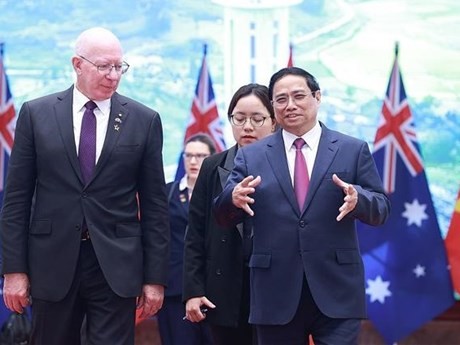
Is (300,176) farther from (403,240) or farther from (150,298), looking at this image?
(403,240)

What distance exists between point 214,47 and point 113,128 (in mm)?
3336

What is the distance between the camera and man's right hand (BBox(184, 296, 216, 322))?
4.02m

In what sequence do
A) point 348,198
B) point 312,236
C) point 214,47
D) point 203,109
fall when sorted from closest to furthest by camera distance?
point 348,198 → point 312,236 → point 203,109 → point 214,47

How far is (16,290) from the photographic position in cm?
358

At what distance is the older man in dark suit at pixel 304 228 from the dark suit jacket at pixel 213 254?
15.7 inches

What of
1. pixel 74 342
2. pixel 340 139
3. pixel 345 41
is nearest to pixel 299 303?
pixel 340 139

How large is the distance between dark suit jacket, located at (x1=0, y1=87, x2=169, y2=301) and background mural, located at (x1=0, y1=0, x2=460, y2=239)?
318 cm

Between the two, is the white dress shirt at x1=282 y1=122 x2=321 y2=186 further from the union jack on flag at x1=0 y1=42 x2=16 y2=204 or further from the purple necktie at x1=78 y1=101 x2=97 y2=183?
the union jack on flag at x1=0 y1=42 x2=16 y2=204

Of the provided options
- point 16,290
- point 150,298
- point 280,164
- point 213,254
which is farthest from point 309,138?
point 16,290

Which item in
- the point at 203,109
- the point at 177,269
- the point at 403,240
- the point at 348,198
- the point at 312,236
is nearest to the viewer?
the point at 348,198

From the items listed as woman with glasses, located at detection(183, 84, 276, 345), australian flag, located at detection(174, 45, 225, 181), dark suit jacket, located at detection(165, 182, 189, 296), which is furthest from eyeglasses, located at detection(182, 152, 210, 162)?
woman with glasses, located at detection(183, 84, 276, 345)

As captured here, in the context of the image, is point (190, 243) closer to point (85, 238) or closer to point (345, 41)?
point (85, 238)

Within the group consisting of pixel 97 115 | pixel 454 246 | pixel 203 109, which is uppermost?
pixel 97 115

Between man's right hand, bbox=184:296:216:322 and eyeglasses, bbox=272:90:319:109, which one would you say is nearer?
eyeglasses, bbox=272:90:319:109
